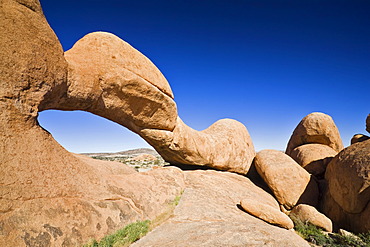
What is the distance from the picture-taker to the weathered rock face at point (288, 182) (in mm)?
11227

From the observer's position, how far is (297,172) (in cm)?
1170

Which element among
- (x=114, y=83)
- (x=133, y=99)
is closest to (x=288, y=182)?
(x=133, y=99)

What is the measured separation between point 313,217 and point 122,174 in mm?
8343

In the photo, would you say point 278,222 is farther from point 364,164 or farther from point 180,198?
point 364,164

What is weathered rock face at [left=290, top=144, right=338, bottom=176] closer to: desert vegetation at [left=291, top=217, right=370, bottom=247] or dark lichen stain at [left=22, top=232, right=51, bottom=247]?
desert vegetation at [left=291, top=217, right=370, bottom=247]

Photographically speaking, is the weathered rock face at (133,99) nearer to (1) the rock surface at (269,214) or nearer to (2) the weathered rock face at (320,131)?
(1) the rock surface at (269,214)

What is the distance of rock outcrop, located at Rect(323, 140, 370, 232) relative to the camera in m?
8.14

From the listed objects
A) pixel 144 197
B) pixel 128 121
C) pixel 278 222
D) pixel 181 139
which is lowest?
pixel 278 222

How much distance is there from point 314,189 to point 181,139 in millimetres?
7901

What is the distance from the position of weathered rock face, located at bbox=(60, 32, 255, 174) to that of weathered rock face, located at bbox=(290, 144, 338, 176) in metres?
4.96

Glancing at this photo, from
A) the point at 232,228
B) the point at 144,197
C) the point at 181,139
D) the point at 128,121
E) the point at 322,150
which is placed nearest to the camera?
the point at 232,228

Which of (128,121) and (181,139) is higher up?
(128,121)

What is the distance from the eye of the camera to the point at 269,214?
A: 293 inches

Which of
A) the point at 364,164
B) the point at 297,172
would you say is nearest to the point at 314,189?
the point at 297,172
